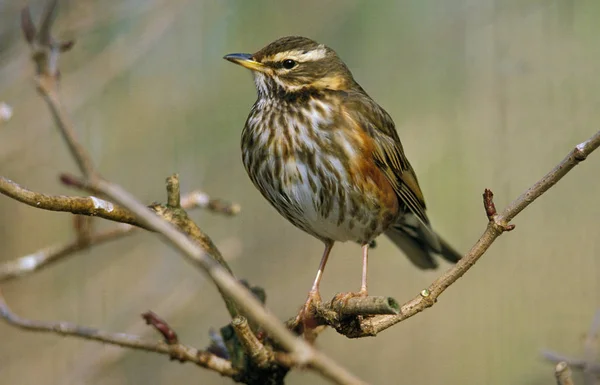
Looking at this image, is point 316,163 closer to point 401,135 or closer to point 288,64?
Answer: point 288,64

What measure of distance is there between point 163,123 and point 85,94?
1.25 metres

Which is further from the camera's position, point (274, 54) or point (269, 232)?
point (269, 232)

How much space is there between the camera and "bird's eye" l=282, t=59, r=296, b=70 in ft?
14.9

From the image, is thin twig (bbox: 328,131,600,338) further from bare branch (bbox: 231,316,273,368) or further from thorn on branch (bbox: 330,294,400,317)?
bare branch (bbox: 231,316,273,368)

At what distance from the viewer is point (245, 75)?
23.2 feet

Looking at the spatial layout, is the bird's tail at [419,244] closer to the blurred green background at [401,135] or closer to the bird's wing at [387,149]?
the bird's wing at [387,149]

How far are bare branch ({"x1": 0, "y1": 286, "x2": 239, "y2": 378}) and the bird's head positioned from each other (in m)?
1.79

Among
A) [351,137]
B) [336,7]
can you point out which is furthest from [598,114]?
[351,137]

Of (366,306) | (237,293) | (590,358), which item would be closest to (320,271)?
(590,358)

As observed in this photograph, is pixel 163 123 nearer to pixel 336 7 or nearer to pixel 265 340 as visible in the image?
pixel 336 7

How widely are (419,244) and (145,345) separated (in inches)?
96.3

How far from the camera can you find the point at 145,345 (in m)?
3.21

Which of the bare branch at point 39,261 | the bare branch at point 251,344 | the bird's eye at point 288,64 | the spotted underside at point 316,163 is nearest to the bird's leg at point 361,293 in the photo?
the spotted underside at point 316,163

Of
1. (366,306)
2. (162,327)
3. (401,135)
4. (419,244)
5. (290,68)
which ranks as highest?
(401,135)
